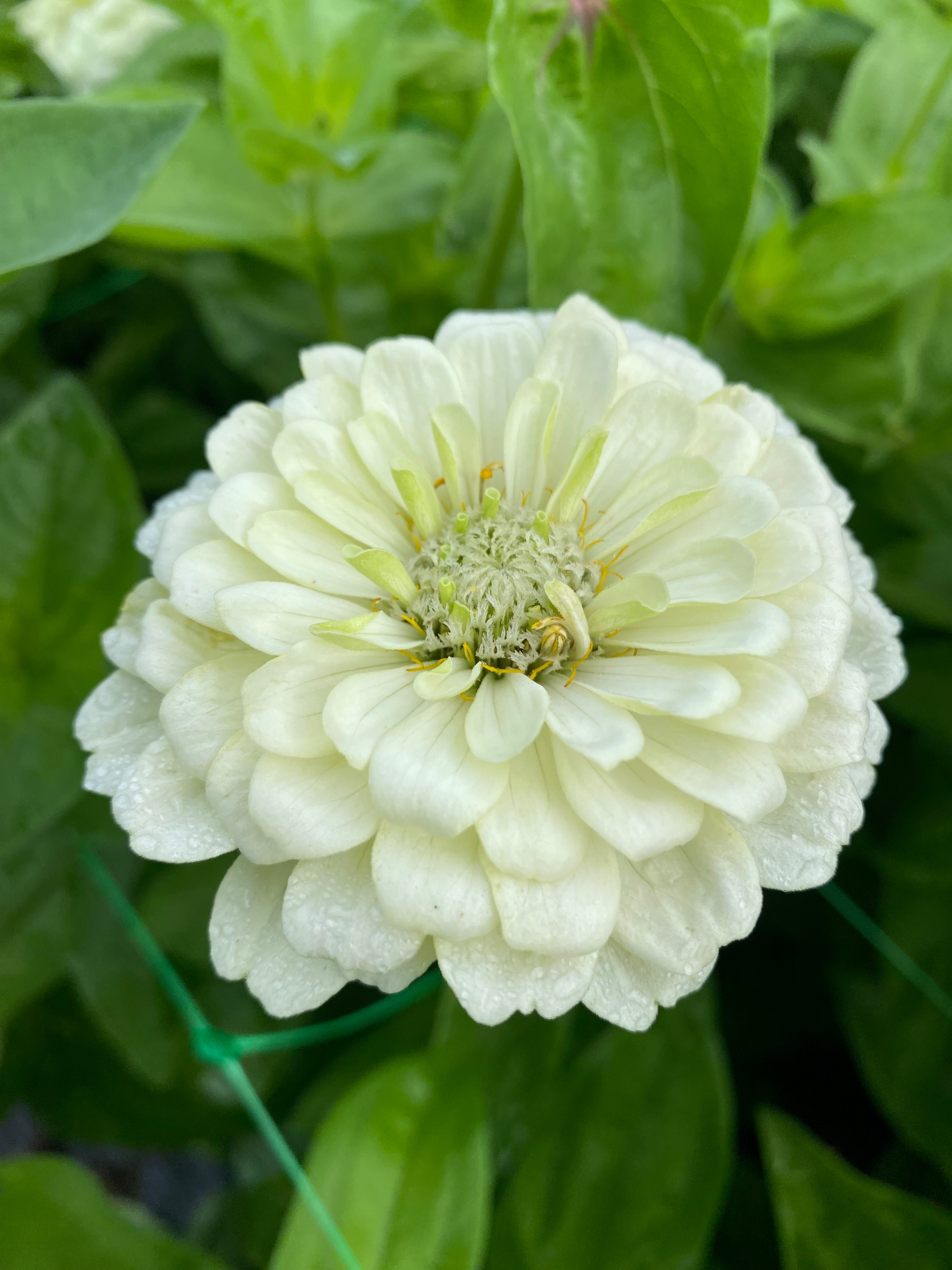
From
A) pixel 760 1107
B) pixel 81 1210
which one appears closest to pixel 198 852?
pixel 81 1210

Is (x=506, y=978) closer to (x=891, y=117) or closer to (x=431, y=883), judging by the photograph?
(x=431, y=883)

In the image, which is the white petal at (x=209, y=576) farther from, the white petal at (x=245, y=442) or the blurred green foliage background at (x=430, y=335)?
the blurred green foliage background at (x=430, y=335)

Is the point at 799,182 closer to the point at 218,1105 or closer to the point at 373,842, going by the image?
the point at 373,842

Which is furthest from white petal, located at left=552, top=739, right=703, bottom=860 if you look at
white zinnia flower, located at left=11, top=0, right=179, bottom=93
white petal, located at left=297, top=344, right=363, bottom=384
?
white zinnia flower, located at left=11, top=0, right=179, bottom=93

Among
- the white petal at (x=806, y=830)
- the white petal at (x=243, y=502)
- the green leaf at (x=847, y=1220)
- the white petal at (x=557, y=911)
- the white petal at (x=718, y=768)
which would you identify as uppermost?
the white petal at (x=243, y=502)

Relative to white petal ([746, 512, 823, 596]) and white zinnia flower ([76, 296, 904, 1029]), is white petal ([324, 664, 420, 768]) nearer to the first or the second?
white zinnia flower ([76, 296, 904, 1029])

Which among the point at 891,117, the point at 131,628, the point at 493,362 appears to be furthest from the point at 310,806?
the point at 891,117

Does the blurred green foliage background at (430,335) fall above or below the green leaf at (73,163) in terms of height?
below

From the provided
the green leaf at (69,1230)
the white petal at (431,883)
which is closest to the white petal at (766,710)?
the white petal at (431,883)
